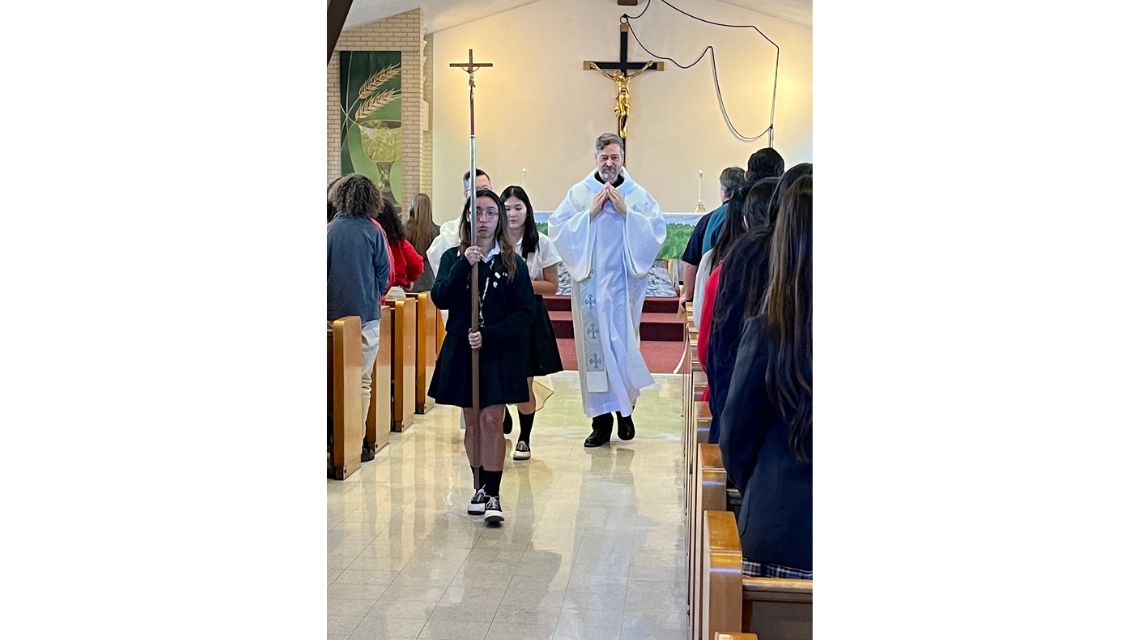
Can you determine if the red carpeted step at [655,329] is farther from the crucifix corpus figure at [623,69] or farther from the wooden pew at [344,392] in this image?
the wooden pew at [344,392]

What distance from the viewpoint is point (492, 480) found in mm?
4973

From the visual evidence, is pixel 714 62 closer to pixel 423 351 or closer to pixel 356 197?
pixel 423 351

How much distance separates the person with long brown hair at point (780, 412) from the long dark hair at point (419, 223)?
765 cm

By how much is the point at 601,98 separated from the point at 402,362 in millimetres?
8225

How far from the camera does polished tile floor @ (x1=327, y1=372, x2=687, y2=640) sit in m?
3.79

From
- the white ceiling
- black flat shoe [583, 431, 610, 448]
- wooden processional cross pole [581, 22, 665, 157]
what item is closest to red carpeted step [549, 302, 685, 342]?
wooden processional cross pole [581, 22, 665, 157]

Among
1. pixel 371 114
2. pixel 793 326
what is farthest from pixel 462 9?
pixel 793 326

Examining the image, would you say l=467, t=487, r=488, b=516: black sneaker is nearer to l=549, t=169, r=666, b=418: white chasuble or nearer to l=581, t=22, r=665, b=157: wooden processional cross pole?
l=549, t=169, r=666, b=418: white chasuble

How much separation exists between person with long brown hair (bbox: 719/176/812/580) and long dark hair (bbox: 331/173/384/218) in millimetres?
3681

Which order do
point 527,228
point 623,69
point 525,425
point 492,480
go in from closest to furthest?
point 492,480 → point 527,228 → point 525,425 → point 623,69
